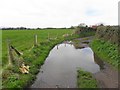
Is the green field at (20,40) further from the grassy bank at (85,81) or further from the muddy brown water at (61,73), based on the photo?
the grassy bank at (85,81)

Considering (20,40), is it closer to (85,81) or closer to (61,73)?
(61,73)

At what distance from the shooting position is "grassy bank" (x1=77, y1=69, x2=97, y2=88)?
13.3 meters

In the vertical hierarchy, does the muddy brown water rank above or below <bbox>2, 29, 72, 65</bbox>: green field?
below

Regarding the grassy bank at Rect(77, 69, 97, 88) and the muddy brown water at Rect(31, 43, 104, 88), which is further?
the muddy brown water at Rect(31, 43, 104, 88)

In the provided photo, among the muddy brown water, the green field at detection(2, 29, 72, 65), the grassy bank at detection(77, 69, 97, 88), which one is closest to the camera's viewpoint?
the grassy bank at detection(77, 69, 97, 88)

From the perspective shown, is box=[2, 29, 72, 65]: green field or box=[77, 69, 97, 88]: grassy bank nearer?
box=[77, 69, 97, 88]: grassy bank

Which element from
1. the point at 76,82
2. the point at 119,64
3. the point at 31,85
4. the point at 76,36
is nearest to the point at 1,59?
the point at 31,85

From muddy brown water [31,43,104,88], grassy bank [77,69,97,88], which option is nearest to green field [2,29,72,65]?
muddy brown water [31,43,104,88]

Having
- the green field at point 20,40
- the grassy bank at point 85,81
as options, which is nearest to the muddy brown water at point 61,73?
the grassy bank at point 85,81

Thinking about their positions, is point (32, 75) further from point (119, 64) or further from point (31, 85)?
point (119, 64)

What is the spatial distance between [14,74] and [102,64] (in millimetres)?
8018

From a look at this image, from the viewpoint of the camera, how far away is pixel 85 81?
1401 centimetres

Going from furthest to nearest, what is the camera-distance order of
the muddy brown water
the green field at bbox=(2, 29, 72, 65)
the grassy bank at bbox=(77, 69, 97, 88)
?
the green field at bbox=(2, 29, 72, 65), the muddy brown water, the grassy bank at bbox=(77, 69, 97, 88)

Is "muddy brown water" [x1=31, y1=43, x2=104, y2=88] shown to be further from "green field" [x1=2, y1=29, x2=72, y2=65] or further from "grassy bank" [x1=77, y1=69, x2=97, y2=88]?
"green field" [x1=2, y1=29, x2=72, y2=65]
